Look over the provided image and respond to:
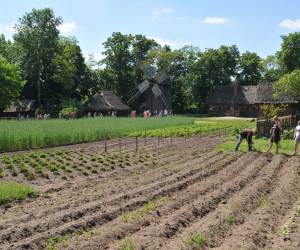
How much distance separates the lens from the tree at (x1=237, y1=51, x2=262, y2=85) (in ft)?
171

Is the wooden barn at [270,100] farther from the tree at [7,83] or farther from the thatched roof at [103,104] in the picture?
the tree at [7,83]

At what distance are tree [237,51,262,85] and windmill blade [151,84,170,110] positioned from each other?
19082mm

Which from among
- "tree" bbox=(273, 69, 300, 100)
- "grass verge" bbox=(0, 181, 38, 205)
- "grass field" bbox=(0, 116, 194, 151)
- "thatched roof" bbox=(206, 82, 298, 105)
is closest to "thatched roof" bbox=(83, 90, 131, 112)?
"thatched roof" bbox=(206, 82, 298, 105)

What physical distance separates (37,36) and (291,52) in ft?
132

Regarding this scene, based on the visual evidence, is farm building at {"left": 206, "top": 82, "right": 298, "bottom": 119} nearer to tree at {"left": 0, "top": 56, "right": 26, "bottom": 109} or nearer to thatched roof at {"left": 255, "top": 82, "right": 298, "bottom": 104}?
thatched roof at {"left": 255, "top": 82, "right": 298, "bottom": 104}

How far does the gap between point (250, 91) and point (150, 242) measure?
48535 millimetres

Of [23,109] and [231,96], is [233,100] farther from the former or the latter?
[23,109]

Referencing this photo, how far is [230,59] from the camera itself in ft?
173

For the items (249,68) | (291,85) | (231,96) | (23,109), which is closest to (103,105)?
(23,109)

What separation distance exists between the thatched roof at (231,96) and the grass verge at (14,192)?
148ft

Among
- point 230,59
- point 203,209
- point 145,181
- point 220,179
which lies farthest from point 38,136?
point 230,59

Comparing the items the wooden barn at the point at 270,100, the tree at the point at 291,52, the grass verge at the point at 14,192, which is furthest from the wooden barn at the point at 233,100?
the grass verge at the point at 14,192

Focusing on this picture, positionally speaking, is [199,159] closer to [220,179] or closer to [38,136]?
[220,179]

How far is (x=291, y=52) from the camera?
42.6 meters
